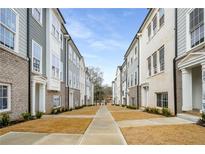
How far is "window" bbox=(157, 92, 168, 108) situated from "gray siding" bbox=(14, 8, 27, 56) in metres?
10.1

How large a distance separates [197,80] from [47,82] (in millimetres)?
10457

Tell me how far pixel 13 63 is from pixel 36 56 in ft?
12.5

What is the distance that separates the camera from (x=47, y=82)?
16.6 meters

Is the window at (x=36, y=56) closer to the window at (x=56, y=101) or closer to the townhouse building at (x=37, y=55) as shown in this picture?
the townhouse building at (x=37, y=55)

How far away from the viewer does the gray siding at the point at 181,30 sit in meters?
12.3

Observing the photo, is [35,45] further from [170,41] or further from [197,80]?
[197,80]

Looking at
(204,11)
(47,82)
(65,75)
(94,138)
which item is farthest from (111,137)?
(65,75)

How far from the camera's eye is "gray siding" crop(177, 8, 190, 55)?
12.3m

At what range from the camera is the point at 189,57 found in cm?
1127

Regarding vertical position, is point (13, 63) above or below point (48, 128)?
above

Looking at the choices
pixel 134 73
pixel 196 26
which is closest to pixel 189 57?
pixel 196 26

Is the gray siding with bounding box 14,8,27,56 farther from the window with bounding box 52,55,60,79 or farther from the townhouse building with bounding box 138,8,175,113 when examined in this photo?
the townhouse building with bounding box 138,8,175,113

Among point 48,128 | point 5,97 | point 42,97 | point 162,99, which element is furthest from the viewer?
point 162,99

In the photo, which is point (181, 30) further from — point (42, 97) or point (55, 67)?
point (55, 67)
